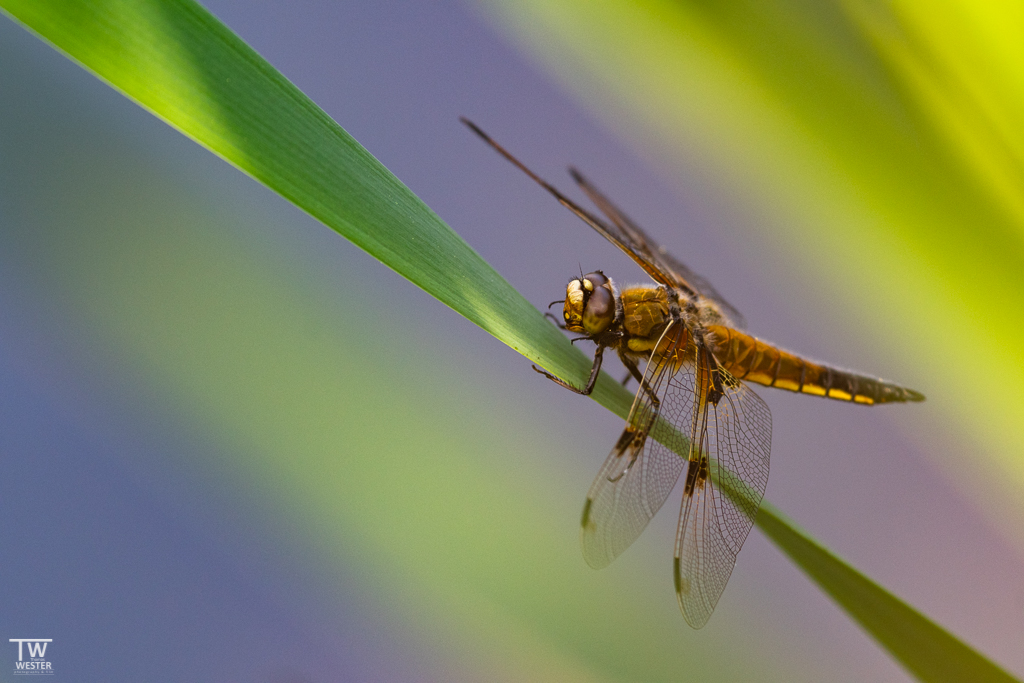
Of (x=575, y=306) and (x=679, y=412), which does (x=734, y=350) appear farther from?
(x=575, y=306)

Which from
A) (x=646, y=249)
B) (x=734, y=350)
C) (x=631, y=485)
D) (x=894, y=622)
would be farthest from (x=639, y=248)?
(x=894, y=622)

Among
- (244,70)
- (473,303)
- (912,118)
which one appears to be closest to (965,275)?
(912,118)

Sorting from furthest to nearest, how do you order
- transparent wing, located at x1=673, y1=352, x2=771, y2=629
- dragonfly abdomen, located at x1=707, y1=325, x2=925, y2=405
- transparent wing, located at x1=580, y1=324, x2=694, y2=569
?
dragonfly abdomen, located at x1=707, y1=325, x2=925, y2=405, transparent wing, located at x1=580, y1=324, x2=694, y2=569, transparent wing, located at x1=673, y1=352, x2=771, y2=629

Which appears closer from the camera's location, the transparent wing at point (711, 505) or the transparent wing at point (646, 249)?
the transparent wing at point (711, 505)

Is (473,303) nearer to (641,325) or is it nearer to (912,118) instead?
(641,325)

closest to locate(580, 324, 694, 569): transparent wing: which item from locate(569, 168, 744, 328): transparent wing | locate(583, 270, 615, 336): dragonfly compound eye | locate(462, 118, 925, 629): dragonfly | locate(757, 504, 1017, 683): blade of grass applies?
locate(462, 118, 925, 629): dragonfly

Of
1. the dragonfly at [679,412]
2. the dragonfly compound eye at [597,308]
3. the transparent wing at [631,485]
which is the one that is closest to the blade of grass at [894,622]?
the dragonfly at [679,412]

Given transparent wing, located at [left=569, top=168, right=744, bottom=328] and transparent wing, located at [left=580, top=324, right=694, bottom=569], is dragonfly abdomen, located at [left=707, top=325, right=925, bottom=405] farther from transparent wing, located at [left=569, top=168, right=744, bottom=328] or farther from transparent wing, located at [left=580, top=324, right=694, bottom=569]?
transparent wing, located at [left=580, top=324, right=694, bottom=569]

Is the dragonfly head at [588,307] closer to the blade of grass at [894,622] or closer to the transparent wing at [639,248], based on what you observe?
the transparent wing at [639,248]
